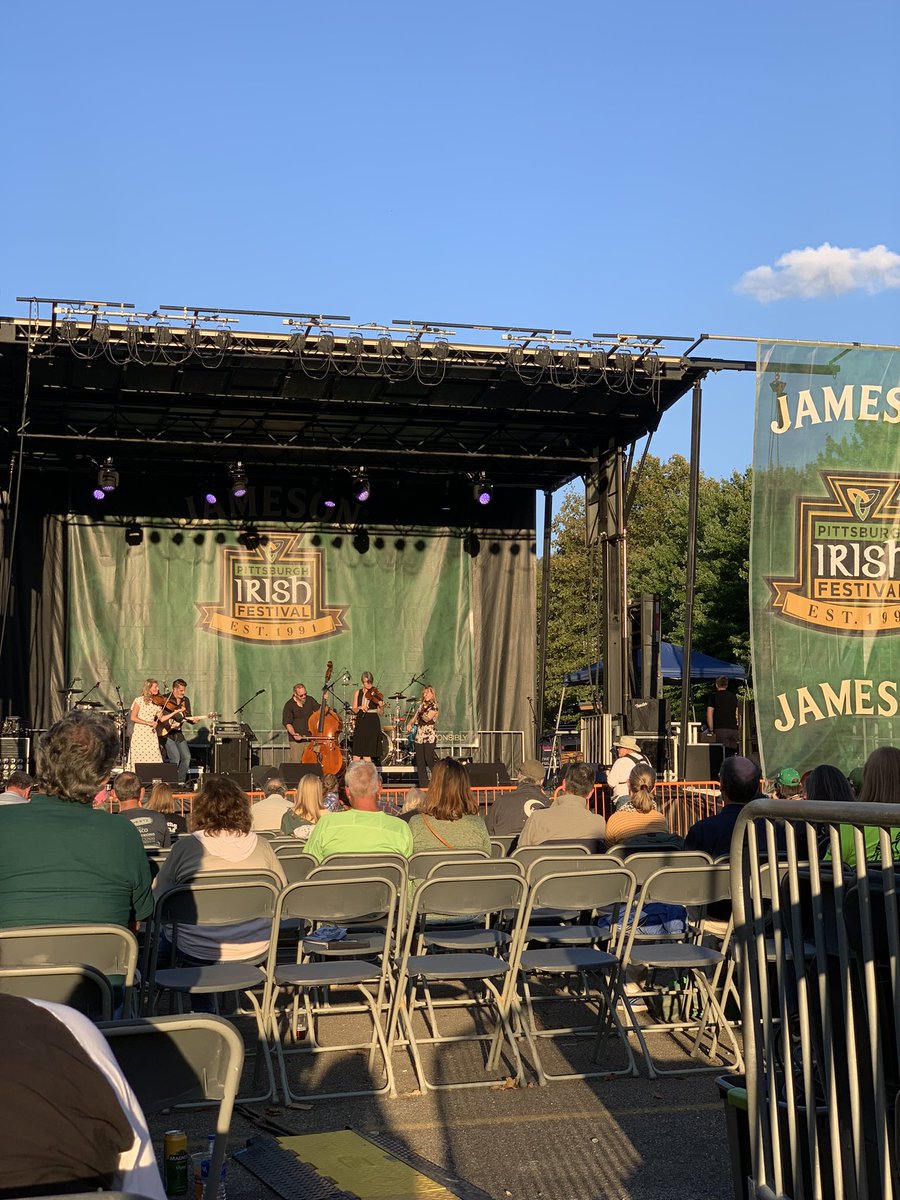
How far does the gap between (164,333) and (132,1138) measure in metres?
11.8

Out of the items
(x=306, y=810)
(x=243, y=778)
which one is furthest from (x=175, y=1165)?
(x=243, y=778)

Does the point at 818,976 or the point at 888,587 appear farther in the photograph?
the point at 888,587

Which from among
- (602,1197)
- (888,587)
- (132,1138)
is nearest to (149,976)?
(602,1197)

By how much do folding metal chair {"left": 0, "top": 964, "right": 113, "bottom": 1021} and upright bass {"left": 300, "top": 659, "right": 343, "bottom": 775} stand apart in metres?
12.3

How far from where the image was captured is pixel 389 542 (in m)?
17.7

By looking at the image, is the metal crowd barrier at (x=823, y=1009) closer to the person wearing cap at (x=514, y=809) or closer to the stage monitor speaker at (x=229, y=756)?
the person wearing cap at (x=514, y=809)

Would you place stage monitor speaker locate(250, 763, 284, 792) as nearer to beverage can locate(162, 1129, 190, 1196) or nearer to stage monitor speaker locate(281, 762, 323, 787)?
stage monitor speaker locate(281, 762, 323, 787)

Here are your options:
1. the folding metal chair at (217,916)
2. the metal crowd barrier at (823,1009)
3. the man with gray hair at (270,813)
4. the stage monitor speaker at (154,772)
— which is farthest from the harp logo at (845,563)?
the metal crowd barrier at (823,1009)

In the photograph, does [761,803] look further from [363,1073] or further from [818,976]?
[363,1073]

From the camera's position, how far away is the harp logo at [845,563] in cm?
1148

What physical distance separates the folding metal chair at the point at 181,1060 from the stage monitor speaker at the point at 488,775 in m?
12.0

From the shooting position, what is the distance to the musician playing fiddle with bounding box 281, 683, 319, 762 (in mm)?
15812

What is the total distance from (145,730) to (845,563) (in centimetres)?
827

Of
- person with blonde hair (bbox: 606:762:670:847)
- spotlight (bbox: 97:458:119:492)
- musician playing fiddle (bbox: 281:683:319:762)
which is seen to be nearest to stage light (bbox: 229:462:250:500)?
spotlight (bbox: 97:458:119:492)
